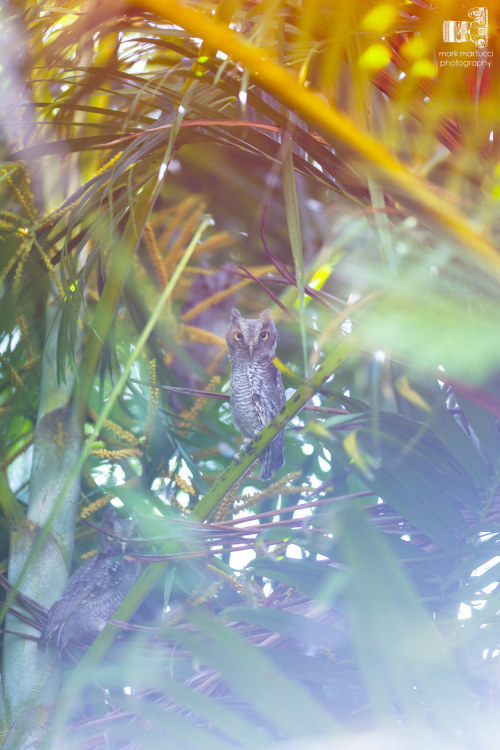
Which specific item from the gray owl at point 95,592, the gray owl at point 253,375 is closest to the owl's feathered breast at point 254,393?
the gray owl at point 253,375

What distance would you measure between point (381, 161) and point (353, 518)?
7.5 inches

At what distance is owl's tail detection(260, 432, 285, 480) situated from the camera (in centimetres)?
44

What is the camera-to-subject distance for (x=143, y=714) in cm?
33

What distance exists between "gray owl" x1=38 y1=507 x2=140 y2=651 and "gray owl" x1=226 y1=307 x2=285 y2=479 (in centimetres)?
13

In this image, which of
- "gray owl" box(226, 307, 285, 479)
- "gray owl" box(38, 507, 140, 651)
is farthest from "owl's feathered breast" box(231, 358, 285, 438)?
"gray owl" box(38, 507, 140, 651)

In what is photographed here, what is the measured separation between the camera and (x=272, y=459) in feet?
1.46

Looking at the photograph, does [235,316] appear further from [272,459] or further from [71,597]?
[71,597]

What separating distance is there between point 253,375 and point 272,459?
81 millimetres

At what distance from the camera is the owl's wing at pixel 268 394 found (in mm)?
456

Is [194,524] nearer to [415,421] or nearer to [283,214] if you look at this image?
[415,421]

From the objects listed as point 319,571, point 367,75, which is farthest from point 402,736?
point 367,75

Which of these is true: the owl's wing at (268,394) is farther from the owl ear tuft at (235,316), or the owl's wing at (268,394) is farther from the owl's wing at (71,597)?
the owl's wing at (71,597)

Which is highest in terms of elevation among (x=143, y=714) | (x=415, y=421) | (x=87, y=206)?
(x=87, y=206)

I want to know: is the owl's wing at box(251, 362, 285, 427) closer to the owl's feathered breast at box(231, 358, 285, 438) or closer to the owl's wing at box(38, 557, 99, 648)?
the owl's feathered breast at box(231, 358, 285, 438)
